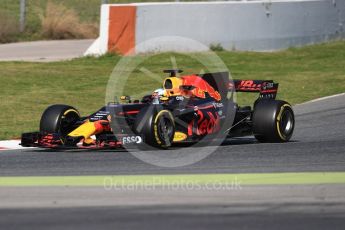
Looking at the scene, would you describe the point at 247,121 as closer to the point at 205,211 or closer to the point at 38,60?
the point at 205,211

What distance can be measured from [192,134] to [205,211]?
4638 mm

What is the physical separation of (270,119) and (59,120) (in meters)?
2.96

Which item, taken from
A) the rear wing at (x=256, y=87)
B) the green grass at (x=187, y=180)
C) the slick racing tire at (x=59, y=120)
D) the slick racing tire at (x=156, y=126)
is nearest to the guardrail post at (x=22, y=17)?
the rear wing at (x=256, y=87)

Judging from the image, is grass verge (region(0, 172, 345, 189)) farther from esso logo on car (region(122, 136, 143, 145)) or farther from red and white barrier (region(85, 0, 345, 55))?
red and white barrier (region(85, 0, 345, 55))

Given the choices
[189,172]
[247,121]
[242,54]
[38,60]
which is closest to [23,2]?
[38,60]

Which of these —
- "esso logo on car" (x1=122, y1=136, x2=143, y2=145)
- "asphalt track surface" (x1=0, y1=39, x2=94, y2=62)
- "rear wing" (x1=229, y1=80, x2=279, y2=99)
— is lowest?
"esso logo on car" (x1=122, y1=136, x2=143, y2=145)

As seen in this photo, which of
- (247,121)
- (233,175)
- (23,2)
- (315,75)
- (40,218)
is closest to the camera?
(40,218)

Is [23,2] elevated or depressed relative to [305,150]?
elevated

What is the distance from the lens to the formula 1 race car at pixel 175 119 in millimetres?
11992

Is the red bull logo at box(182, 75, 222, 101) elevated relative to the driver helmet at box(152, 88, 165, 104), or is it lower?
elevated

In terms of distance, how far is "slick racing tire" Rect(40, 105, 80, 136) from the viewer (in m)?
12.6

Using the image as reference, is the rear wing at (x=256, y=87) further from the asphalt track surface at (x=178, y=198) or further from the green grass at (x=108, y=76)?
the green grass at (x=108, y=76)

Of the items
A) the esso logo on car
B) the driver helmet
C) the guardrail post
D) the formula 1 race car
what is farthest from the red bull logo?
the guardrail post

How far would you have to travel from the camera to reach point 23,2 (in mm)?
26922
